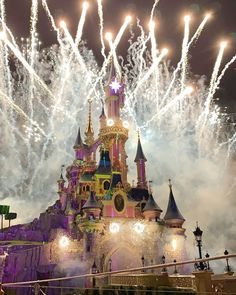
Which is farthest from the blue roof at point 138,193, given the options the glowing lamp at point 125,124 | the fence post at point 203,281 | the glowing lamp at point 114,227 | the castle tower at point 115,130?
the fence post at point 203,281

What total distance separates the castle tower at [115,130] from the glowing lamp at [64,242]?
12.7 metres

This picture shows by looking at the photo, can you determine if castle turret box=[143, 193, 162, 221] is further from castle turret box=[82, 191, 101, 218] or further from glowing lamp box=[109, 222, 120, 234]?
castle turret box=[82, 191, 101, 218]

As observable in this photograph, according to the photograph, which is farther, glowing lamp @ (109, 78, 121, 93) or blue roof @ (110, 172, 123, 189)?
glowing lamp @ (109, 78, 121, 93)

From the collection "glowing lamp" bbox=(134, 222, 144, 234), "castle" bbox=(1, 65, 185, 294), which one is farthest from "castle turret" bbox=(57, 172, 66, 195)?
"glowing lamp" bbox=(134, 222, 144, 234)

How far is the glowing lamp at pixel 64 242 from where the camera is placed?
37672 mm

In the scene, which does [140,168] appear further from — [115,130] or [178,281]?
[178,281]

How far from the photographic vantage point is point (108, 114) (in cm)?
5041

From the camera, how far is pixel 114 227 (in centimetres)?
3769

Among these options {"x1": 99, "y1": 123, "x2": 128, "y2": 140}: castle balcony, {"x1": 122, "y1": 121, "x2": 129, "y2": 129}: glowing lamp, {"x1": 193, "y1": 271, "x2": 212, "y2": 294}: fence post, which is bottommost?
{"x1": 193, "y1": 271, "x2": 212, "y2": 294}: fence post

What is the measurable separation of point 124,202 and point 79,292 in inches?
515

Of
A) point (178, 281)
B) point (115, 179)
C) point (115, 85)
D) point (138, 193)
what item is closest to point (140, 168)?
point (138, 193)

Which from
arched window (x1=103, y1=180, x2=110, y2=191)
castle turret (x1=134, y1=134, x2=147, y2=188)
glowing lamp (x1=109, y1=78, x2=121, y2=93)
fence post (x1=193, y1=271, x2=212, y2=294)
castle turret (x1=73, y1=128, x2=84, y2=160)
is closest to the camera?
fence post (x1=193, y1=271, x2=212, y2=294)

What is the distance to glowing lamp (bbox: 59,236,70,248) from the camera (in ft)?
124

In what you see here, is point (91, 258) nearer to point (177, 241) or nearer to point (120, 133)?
point (177, 241)
